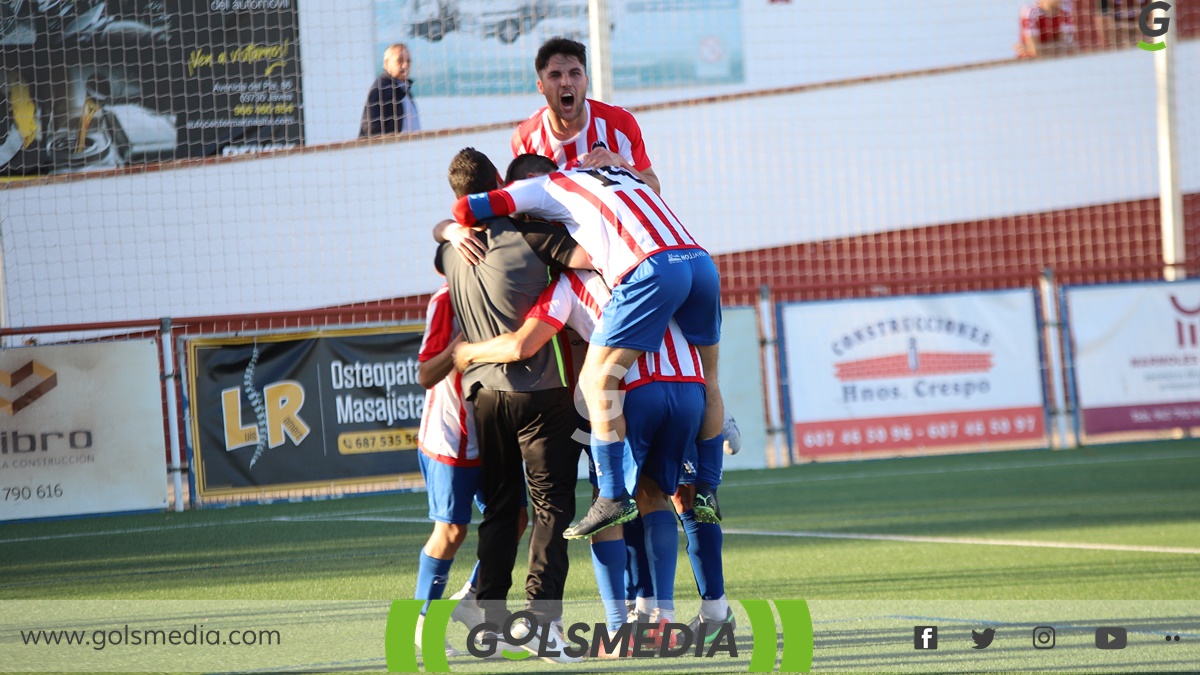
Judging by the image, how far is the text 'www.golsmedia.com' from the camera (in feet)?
14.9

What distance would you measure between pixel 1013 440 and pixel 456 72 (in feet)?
21.5

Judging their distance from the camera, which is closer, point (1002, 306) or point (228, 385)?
point (228, 385)

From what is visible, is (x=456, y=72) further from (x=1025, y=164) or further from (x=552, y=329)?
(x=552, y=329)

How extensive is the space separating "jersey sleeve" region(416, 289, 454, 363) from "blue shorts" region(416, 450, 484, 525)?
1.32ft

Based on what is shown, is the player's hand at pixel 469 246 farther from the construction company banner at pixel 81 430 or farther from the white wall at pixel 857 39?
the white wall at pixel 857 39

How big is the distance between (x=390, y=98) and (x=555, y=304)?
799cm

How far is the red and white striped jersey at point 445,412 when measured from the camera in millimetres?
4465

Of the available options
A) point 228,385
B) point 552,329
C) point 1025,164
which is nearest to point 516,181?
point 552,329

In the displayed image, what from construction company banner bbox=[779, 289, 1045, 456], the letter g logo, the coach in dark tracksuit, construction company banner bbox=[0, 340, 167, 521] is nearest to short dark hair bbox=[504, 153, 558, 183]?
the coach in dark tracksuit

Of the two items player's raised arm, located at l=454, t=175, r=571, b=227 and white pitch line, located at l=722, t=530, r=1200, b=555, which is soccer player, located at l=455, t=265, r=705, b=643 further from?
white pitch line, located at l=722, t=530, r=1200, b=555

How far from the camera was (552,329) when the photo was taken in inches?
165

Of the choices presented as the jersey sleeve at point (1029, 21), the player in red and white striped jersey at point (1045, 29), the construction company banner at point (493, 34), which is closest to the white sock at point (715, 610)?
the construction company banner at point (493, 34)

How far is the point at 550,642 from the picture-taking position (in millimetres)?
4203

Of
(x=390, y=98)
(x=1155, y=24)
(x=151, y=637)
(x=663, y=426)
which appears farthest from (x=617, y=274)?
(x=1155, y=24)
